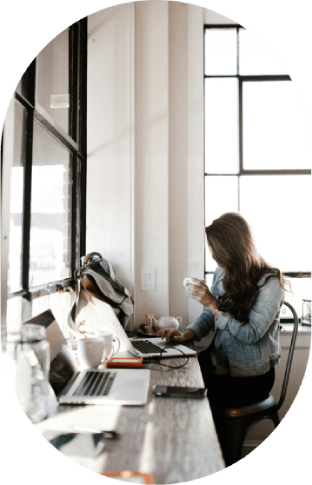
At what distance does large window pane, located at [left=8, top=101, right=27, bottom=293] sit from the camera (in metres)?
1.12

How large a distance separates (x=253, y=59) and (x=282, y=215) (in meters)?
1.07

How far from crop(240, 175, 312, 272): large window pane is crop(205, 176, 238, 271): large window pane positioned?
5 centimetres

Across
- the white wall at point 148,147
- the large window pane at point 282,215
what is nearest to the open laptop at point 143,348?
the white wall at point 148,147

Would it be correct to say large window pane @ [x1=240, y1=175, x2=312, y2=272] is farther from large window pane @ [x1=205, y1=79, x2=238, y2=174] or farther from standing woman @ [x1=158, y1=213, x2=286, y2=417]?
standing woman @ [x1=158, y1=213, x2=286, y2=417]

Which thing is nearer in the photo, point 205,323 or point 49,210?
point 49,210

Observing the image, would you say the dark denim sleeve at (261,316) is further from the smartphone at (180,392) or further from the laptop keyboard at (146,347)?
the smartphone at (180,392)

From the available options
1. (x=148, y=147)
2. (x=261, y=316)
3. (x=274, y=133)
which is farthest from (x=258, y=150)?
(x=261, y=316)

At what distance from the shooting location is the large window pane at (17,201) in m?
1.12

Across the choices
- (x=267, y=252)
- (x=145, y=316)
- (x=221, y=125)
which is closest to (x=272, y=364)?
(x=145, y=316)

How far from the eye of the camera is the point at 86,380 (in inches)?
41.7

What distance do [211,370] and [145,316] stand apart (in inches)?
24.8

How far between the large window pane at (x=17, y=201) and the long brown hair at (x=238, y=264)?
82cm

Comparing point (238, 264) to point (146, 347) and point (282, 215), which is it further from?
point (282, 215)

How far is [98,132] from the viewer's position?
7.19ft
